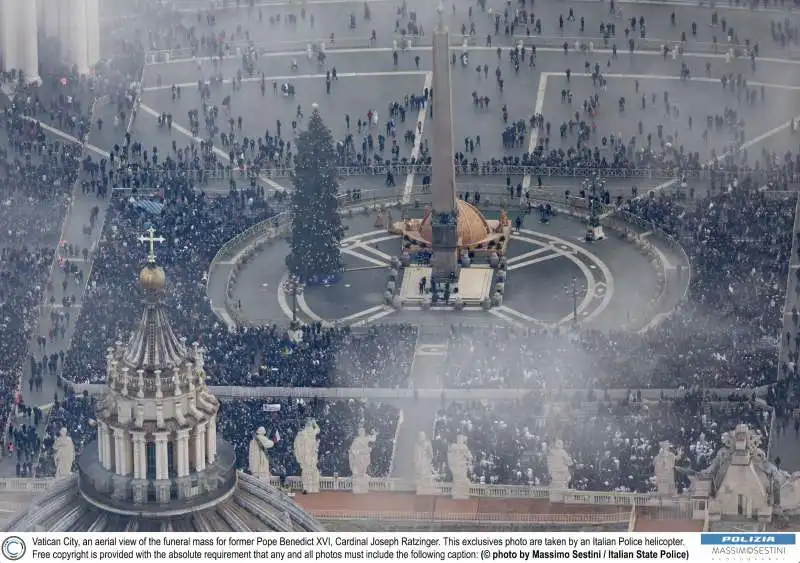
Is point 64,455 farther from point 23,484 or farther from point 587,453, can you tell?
point 587,453

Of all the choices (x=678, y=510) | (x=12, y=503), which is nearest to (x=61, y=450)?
(x=12, y=503)

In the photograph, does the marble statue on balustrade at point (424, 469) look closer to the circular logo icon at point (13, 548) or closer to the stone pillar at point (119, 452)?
the stone pillar at point (119, 452)

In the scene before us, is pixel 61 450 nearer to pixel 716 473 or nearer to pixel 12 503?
pixel 12 503

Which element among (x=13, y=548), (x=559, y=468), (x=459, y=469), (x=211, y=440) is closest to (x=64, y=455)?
(x=459, y=469)

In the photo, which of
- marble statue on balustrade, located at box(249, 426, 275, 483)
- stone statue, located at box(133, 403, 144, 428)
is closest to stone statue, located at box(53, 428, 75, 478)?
marble statue on balustrade, located at box(249, 426, 275, 483)

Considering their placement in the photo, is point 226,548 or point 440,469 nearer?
point 226,548

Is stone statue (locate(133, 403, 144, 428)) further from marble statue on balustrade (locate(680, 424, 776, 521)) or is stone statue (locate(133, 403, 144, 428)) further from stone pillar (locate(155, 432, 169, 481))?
marble statue on balustrade (locate(680, 424, 776, 521))
